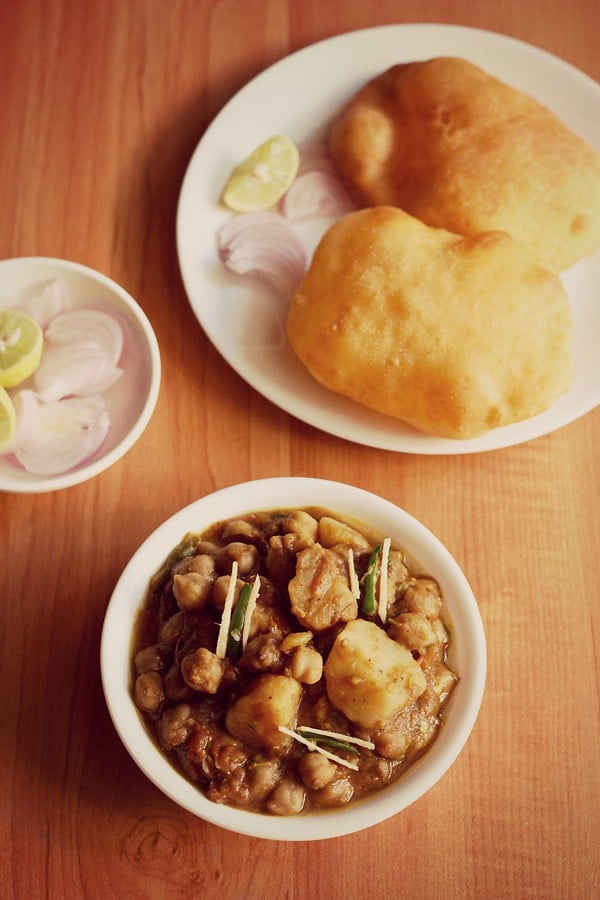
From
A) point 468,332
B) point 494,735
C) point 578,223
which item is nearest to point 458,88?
point 578,223

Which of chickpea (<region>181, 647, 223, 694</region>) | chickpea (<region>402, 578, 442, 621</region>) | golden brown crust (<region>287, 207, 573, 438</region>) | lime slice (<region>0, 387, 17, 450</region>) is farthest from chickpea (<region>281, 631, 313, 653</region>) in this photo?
lime slice (<region>0, 387, 17, 450</region>)

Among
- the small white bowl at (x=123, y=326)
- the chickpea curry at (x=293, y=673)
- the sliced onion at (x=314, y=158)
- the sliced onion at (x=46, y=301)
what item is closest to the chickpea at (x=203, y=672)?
the chickpea curry at (x=293, y=673)

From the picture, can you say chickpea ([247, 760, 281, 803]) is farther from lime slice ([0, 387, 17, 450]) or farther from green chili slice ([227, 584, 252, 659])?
lime slice ([0, 387, 17, 450])

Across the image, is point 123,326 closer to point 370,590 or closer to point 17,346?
point 17,346

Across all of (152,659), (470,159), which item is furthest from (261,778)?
(470,159)

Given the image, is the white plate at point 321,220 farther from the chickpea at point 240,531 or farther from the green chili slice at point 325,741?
the green chili slice at point 325,741
